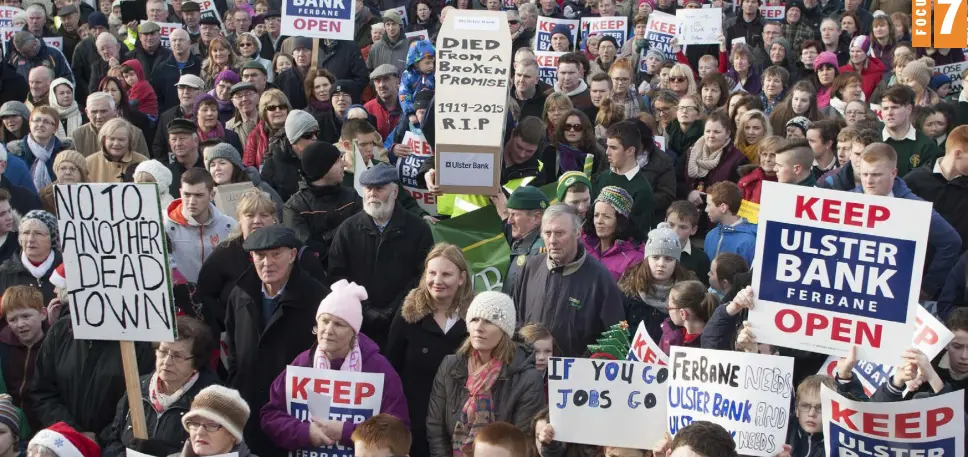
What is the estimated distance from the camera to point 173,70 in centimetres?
1466

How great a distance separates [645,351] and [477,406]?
877mm

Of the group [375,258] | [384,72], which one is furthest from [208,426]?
[384,72]

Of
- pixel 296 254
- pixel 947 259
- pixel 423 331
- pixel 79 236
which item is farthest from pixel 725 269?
pixel 79 236

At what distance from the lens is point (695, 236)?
413 inches

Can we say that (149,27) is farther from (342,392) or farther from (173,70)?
(342,392)

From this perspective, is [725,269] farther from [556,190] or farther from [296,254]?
[296,254]

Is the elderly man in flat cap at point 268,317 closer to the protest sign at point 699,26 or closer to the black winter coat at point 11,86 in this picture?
the black winter coat at point 11,86

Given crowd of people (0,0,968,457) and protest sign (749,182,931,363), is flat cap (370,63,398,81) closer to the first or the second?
crowd of people (0,0,968,457)

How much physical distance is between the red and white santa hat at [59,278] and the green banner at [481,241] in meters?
2.49

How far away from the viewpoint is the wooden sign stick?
21.5ft

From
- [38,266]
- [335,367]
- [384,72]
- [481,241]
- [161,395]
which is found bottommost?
[161,395]

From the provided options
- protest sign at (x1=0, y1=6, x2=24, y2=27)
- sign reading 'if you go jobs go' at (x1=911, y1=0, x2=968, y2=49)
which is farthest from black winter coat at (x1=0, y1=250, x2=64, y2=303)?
sign reading 'if you go jobs go' at (x1=911, y1=0, x2=968, y2=49)

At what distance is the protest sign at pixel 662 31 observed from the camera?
15602 mm

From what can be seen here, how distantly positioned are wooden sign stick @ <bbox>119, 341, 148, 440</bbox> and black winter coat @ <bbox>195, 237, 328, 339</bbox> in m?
1.20
